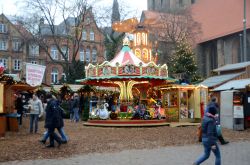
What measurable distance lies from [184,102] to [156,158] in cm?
1515

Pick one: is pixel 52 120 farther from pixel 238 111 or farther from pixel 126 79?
pixel 126 79

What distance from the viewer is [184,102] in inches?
1014

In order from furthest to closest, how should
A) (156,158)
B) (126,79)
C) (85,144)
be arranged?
(126,79), (85,144), (156,158)

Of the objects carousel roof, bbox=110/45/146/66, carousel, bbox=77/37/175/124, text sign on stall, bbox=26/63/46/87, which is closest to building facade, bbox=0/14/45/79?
carousel roof, bbox=110/45/146/66

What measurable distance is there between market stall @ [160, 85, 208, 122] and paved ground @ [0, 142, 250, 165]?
487 inches

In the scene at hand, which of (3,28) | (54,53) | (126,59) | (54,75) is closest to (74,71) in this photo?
(54,53)

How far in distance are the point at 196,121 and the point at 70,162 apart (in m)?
16.3

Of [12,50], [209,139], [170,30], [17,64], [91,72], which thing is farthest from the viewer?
[17,64]

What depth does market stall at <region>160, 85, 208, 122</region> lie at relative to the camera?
2541 centimetres

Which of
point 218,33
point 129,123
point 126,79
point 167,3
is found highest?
point 167,3

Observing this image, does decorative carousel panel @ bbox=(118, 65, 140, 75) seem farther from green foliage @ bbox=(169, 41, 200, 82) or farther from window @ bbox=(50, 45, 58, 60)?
window @ bbox=(50, 45, 58, 60)

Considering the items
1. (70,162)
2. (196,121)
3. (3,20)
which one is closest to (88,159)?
(70,162)

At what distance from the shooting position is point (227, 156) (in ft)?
36.9

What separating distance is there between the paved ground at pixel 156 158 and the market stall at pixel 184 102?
12.4m
